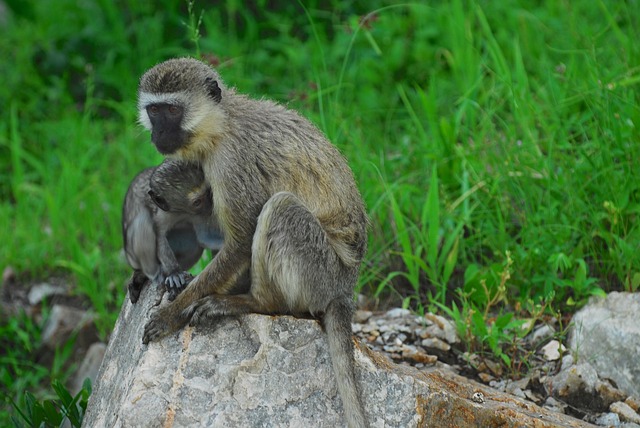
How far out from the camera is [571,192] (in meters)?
5.80

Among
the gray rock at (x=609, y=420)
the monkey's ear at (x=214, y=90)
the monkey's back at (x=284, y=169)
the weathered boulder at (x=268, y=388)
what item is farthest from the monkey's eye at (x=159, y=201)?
the gray rock at (x=609, y=420)

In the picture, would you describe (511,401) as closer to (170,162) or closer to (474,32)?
(170,162)

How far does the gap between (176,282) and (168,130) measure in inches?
30.1

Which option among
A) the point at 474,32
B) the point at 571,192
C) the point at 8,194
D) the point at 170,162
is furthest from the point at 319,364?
the point at 8,194

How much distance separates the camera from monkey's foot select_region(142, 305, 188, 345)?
14.2ft

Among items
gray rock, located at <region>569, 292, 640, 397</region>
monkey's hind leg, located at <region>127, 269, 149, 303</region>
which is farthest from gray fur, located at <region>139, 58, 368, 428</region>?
gray rock, located at <region>569, 292, 640, 397</region>

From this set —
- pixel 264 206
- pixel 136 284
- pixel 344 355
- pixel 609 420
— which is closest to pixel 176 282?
pixel 136 284

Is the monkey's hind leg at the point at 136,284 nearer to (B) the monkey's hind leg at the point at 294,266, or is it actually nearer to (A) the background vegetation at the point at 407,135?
(B) the monkey's hind leg at the point at 294,266

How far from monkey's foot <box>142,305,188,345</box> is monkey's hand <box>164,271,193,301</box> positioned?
0.30 m

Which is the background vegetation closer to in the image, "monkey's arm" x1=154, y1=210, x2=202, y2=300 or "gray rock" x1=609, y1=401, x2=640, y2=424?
"gray rock" x1=609, y1=401, x2=640, y2=424

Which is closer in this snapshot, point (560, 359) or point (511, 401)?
point (511, 401)

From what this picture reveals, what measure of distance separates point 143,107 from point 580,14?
4.76 meters

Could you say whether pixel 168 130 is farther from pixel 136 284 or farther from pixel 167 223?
pixel 136 284

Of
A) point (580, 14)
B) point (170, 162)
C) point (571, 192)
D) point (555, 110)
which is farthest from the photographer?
point (580, 14)
